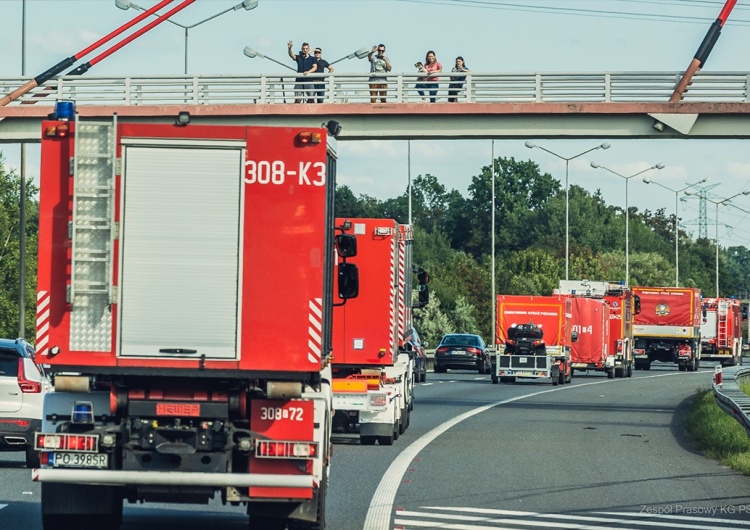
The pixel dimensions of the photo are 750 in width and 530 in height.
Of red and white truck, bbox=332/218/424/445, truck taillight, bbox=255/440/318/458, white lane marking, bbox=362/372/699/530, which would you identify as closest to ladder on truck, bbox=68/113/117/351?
truck taillight, bbox=255/440/318/458

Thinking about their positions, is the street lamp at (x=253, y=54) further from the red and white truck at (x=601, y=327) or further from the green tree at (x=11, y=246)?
the green tree at (x=11, y=246)

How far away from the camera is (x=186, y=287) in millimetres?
10586

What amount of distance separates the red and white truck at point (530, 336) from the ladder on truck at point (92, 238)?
36.0 m

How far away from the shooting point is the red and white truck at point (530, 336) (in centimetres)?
4622

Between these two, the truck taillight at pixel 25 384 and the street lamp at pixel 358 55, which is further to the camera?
the street lamp at pixel 358 55

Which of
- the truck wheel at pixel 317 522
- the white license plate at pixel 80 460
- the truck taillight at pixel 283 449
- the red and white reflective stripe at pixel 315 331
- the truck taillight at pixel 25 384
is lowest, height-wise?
the truck wheel at pixel 317 522

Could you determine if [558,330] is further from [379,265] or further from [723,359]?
[723,359]

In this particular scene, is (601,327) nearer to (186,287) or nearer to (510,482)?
(510,482)

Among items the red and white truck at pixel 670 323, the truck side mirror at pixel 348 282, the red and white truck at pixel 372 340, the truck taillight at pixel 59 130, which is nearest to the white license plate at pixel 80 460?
the truck taillight at pixel 59 130

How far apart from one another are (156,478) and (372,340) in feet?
36.8

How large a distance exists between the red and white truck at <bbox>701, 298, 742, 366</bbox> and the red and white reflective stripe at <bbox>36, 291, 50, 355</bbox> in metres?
64.3

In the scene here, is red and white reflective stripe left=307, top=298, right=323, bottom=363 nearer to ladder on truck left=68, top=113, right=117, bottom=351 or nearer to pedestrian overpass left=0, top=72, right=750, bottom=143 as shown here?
ladder on truck left=68, top=113, right=117, bottom=351

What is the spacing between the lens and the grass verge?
59.8ft

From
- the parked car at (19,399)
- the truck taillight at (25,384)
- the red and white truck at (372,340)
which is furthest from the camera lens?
the red and white truck at (372,340)
